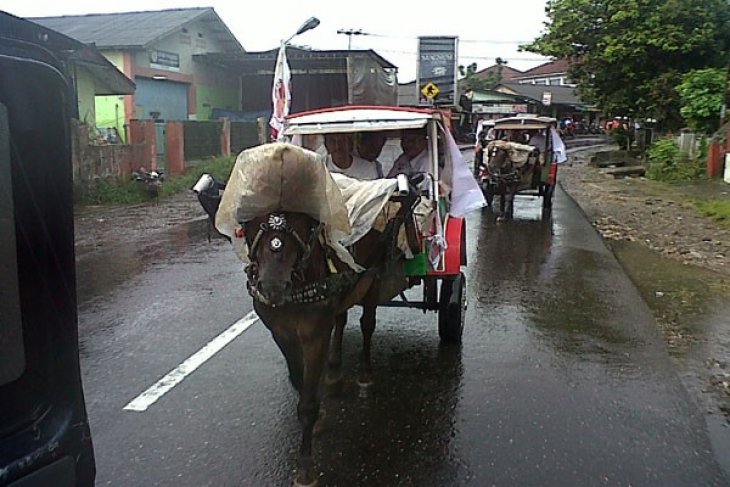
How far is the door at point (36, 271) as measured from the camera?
5.57 feet

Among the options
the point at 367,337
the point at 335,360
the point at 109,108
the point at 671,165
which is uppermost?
the point at 109,108

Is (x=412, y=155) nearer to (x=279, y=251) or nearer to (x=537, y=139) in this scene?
(x=279, y=251)

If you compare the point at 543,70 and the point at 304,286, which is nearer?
the point at 304,286

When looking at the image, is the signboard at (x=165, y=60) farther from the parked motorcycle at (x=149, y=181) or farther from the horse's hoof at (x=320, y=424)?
the horse's hoof at (x=320, y=424)

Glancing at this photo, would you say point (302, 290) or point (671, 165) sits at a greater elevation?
point (302, 290)

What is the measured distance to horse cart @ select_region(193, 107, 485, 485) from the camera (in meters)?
3.68

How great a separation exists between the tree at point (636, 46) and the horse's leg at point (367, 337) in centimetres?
2166

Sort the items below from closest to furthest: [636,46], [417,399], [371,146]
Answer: [417,399] < [371,146] < [636,46]

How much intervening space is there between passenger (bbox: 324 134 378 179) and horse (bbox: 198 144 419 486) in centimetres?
167

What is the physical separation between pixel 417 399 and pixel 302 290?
179 cm

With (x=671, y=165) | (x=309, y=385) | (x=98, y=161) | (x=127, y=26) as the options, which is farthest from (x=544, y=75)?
(x=309, y=385)

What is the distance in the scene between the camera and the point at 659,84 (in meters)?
24.6

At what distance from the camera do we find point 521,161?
14852 mm

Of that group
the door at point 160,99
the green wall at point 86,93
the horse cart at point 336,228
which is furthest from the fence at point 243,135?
the horse cart at point 336,228
